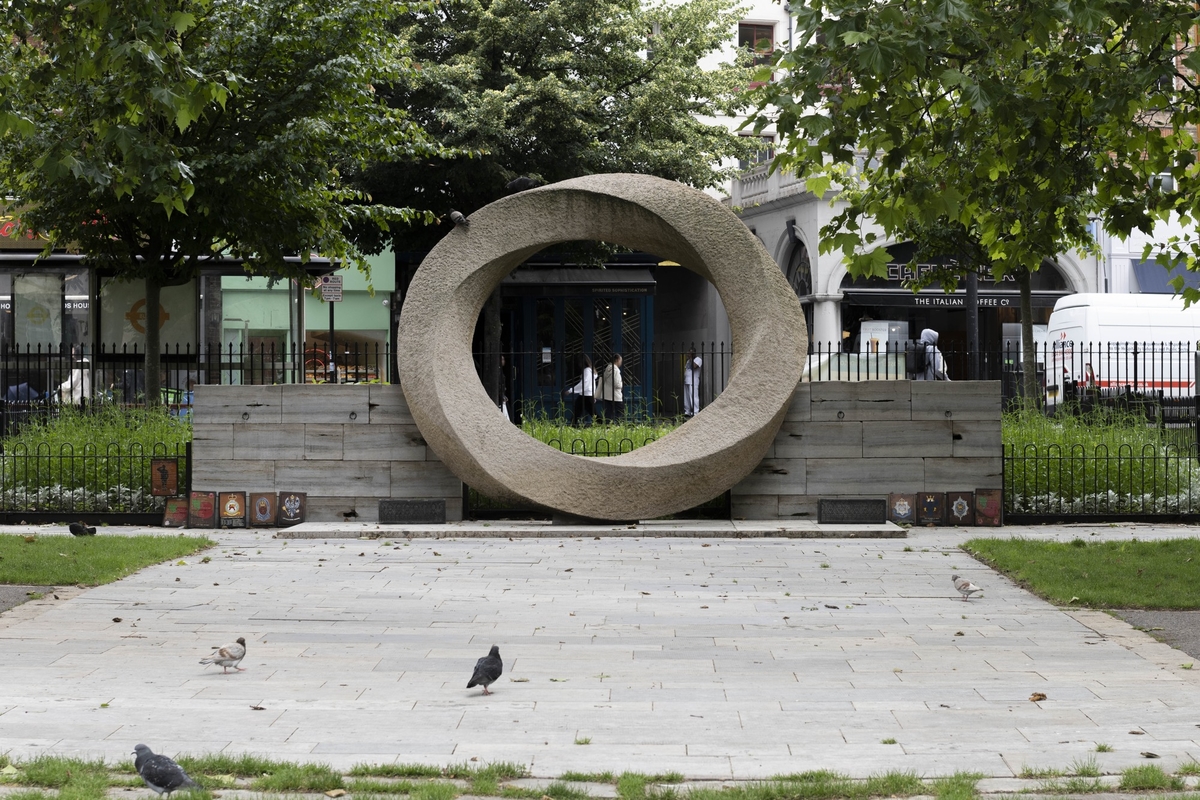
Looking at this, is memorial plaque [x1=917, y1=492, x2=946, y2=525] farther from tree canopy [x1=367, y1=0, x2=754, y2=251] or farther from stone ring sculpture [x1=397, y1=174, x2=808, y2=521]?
tree canopy [x1=367, y1=0, x2=754, y2=251]

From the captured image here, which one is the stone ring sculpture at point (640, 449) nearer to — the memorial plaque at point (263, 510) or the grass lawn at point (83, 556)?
the memorial plaque at point (263, 510)

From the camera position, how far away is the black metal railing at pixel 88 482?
1409 cm

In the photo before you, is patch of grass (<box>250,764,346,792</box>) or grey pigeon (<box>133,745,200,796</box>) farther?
patch of grass (<box>250,764,346,792</box>)

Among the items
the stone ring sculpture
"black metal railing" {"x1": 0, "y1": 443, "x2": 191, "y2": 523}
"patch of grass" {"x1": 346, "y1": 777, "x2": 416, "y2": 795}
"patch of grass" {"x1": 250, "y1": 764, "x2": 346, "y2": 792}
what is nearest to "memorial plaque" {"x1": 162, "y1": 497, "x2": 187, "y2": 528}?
"black metal railing" {"x1": 0, "y1": 443, "x2": 191, "y2": 523}

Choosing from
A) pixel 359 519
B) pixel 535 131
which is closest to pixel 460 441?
pixel 359 519

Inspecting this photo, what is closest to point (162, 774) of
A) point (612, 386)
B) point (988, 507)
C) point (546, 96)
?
point (988, 507)

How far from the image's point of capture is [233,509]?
1384cm

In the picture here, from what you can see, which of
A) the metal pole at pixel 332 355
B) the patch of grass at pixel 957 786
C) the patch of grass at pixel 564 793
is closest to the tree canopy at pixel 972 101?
the patch of grass at pixel 957 786

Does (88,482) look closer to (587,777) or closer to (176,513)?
(176,513)

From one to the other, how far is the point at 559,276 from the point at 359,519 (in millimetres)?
16232

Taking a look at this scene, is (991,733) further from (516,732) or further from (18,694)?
(18,694)

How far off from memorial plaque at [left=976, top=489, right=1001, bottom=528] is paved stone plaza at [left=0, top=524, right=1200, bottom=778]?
292cm

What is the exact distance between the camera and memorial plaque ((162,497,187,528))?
13.8 metres

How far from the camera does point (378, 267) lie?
35812 mm
